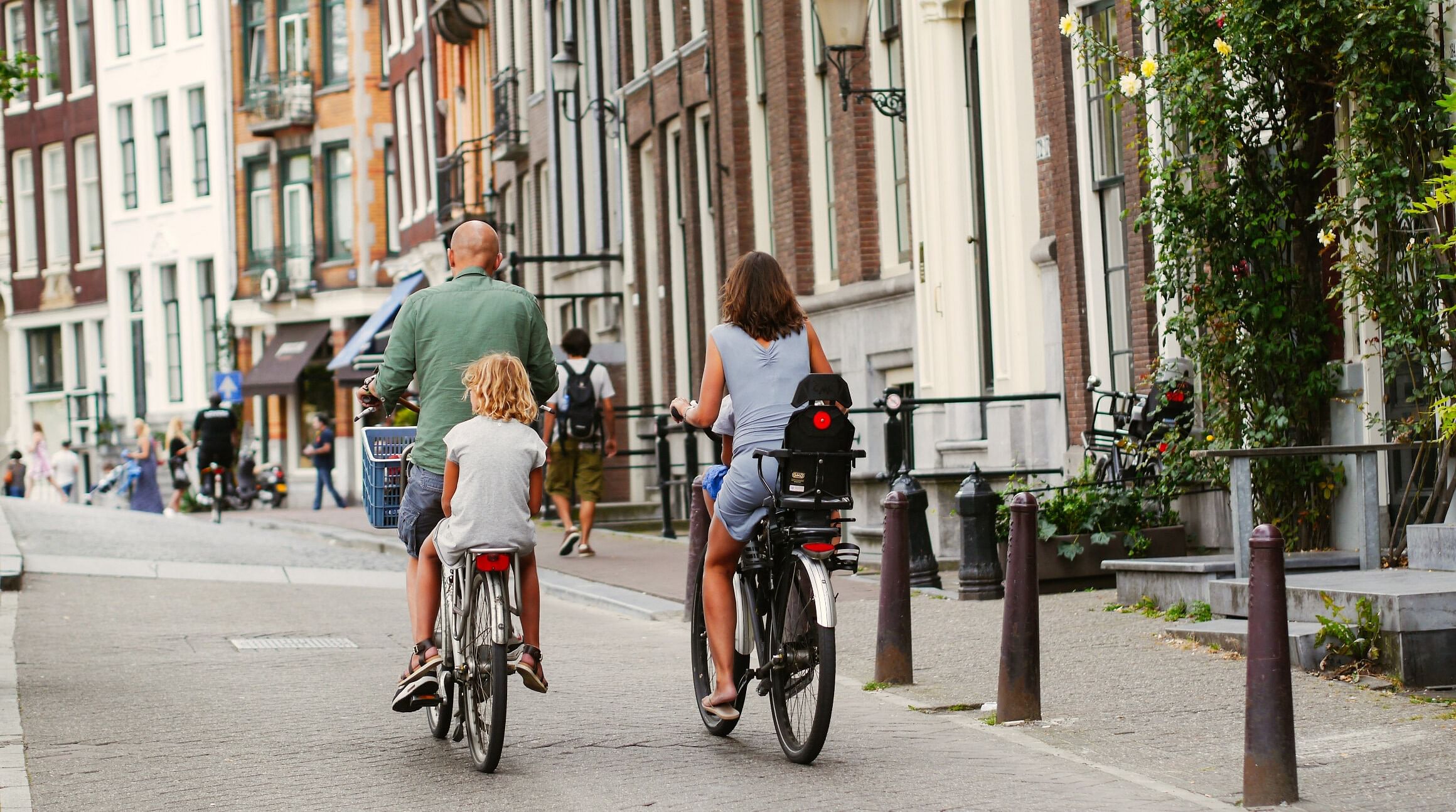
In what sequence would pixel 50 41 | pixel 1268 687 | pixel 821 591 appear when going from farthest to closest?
1. pixel 50 41
2. pixel 821 591
3. pixel 1268 687

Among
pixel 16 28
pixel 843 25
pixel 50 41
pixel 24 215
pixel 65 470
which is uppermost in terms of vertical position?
pixel 16 28

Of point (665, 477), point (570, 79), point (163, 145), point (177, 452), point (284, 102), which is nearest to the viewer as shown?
point (665, 477)

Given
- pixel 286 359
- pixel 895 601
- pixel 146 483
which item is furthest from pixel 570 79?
pixel 286 359

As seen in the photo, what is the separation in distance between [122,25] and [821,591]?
1794 inches

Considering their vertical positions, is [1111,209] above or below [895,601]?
above

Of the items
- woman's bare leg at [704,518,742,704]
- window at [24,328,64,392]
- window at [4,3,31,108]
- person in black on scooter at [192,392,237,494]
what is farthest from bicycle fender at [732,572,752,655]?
window at [4,3,31,108]

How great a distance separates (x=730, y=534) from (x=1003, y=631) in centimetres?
115

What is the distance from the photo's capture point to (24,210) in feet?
169

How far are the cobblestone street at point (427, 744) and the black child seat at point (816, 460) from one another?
31.9 inches

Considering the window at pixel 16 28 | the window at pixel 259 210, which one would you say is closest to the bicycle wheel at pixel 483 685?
the window at pixel 259 210

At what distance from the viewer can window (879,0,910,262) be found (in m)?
17.6

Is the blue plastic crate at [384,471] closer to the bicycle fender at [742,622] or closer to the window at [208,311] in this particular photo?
the bicycle fender at [742,622]

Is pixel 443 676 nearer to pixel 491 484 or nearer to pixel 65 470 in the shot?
pixel 491 484

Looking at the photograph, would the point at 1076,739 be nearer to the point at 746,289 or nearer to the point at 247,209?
the point at 746,289
